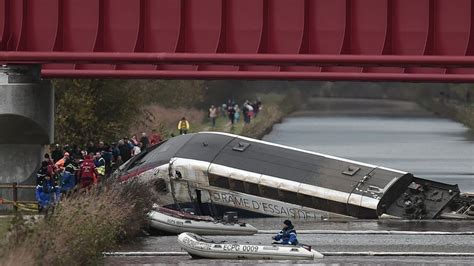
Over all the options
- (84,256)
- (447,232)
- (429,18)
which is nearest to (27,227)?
(84,256)

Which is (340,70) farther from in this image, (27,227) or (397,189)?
(27,227)

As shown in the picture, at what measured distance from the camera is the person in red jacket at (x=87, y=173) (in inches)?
1633

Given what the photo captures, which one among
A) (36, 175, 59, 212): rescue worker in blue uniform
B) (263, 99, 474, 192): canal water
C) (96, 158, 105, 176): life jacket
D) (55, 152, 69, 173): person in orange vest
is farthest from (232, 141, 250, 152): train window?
(263, 99, 474, 192): canal water

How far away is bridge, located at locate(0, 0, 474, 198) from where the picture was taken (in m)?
39.2

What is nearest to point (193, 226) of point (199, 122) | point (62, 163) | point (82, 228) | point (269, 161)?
point (62, 163)

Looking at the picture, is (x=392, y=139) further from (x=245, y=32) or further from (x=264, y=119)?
(x=245, y=32)

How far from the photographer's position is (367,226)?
146 ft

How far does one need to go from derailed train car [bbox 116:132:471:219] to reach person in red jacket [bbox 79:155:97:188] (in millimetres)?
3710

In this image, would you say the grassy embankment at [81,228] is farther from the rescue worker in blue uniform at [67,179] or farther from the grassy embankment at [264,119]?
the grassy embankment at [264,119]

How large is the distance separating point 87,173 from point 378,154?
43989 mm

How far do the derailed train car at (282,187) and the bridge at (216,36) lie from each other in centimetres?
600

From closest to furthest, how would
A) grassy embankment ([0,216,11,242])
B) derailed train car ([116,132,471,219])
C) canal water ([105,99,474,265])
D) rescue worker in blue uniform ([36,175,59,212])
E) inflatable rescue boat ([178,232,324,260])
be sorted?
1. grassy embankment ([0,216,11,242])
2. inflatable rescue boat ([178,232,324,260])
3. canal water ([105,99,474,265])
4. rescue worker in blue uniform ([36,175,59,212])
5. derailed train car ([116,132,471,219])

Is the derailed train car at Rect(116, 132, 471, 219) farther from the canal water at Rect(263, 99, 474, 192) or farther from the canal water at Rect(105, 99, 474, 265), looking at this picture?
the canal water at Rect(263, 99, 474, 192)

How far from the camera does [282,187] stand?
46.2 meters
